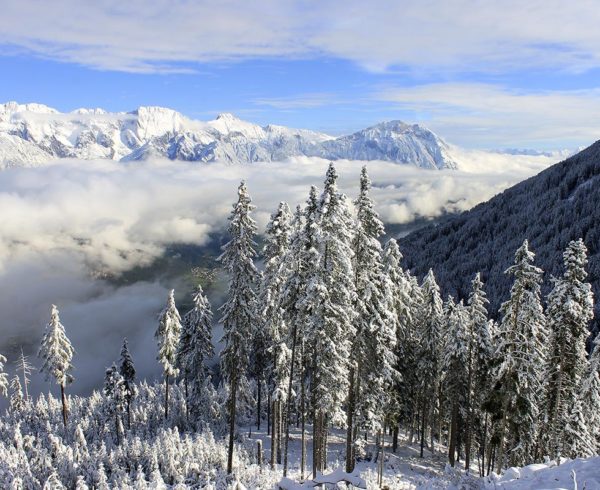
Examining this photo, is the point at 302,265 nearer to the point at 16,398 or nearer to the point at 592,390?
the point at 592,390

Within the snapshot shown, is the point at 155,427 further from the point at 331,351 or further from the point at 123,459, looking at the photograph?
the point at 331,351

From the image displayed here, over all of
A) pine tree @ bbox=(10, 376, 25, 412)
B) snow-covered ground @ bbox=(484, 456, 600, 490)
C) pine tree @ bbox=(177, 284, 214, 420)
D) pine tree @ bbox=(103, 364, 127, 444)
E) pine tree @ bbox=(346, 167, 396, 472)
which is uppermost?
pine tree @ bbox=(346, 167, 396, 472)

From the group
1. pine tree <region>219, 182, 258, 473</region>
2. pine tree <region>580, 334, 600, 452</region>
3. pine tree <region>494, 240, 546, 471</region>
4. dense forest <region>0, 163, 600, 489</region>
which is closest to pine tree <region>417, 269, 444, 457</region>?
dense forest <region>0, 163, 600, 489</region>

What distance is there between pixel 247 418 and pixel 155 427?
1113cm

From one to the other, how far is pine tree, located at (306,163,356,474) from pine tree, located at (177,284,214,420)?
25.8 metres

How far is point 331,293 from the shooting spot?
77.3ft

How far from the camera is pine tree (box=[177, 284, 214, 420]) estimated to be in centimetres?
4878

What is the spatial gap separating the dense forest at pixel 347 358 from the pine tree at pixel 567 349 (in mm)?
96

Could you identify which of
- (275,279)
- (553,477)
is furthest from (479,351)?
(553,477)

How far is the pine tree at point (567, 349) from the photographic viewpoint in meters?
26.9

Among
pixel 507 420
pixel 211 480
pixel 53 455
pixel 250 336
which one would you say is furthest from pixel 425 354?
pixel 53 455

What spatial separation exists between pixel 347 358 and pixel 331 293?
14.8 ft

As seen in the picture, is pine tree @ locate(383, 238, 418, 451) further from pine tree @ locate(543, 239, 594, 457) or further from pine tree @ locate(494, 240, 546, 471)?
pine tree @ locate(543, 239, 594, 457)

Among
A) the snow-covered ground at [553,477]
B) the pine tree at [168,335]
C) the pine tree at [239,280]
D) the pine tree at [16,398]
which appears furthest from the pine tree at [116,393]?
the snow-covered ground at [553,477]
